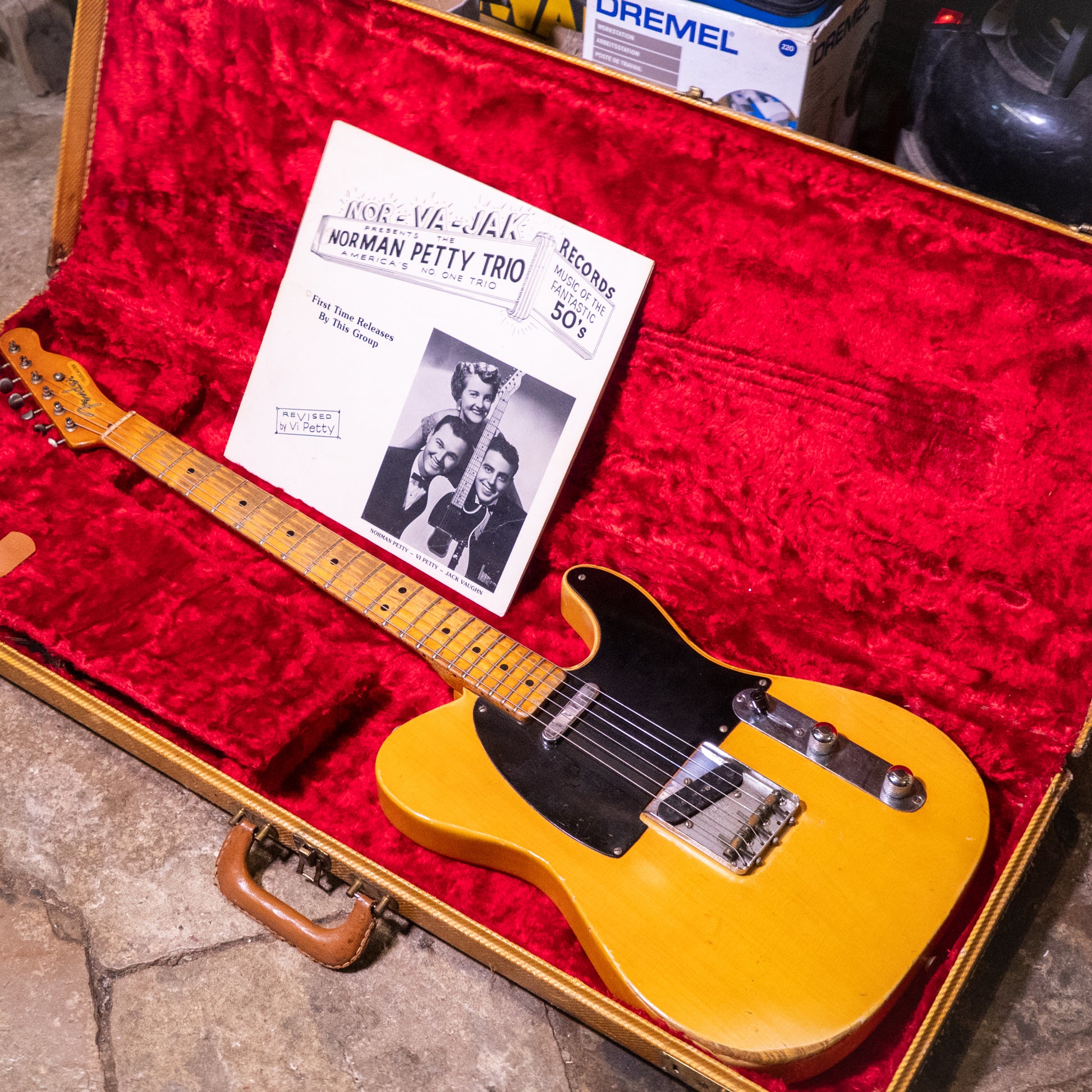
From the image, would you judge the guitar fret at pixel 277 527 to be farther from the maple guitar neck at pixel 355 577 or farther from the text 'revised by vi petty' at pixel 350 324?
the text 'revised by vi petty' at pixel 350 324

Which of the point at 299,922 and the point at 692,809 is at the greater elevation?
the point at 692,809

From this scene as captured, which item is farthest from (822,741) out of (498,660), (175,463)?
(175,463)

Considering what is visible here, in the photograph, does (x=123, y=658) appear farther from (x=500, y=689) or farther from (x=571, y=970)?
(x=571, y=970)

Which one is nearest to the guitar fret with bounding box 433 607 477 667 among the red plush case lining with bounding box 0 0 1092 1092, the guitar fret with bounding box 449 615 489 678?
the guitar fret with bounding box 449 615 489 678

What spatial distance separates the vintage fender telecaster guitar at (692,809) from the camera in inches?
39.7

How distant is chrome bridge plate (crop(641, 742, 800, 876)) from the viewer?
1.08 meters

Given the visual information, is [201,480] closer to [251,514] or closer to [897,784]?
[251,514]

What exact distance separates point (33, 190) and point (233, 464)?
1.13m

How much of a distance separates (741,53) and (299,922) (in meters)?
1.46

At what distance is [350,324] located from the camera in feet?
4.68

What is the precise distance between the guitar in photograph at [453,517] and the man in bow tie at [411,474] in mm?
11

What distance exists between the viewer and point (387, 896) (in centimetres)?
117

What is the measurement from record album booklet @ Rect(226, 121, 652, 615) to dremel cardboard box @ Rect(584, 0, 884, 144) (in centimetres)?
49

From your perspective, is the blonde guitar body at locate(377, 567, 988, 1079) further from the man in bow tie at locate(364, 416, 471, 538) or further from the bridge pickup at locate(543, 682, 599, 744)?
the man in bow tie at locate(364, 416, 471, 538)
